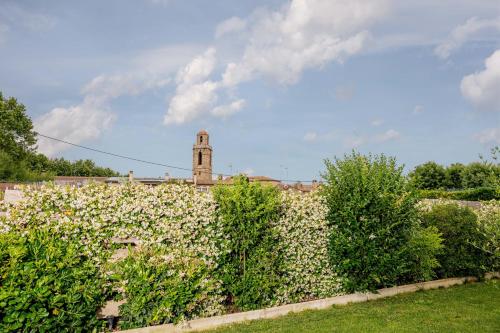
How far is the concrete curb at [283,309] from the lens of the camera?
703 cm

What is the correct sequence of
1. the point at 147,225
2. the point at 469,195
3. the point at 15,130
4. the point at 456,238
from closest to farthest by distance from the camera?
1. the point at 147,225
2. the point at 456,238
3. the point at 469,195
4. the point at 15,130

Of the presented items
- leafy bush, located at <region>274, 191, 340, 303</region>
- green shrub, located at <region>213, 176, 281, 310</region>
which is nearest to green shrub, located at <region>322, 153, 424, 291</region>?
leafy bush, located at <region>274, 191, 340, 303</region>

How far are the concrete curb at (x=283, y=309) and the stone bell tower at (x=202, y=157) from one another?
6545 centimetres

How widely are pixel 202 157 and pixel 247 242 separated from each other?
229 feet

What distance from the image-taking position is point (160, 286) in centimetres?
697

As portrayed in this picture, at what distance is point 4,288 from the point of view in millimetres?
5594

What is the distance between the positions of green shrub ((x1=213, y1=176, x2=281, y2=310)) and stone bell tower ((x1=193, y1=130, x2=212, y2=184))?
67560 mm

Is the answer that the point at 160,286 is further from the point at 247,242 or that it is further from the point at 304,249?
the point at 304,249

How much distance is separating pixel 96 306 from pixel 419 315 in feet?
21.5

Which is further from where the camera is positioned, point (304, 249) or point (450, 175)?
point (450, 175)

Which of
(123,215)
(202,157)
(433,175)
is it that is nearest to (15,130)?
(202,157)

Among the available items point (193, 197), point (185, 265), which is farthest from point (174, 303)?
point (193, 197)

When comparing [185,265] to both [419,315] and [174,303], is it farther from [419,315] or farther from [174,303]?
[419,315]

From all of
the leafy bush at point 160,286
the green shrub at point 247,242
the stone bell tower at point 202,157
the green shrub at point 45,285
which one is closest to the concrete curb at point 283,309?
the leafy bush at point 160,286
